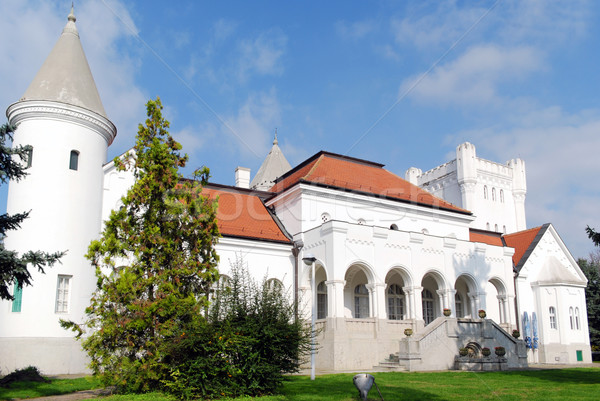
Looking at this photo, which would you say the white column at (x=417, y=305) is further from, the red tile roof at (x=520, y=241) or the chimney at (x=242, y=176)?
the chimney at (x=242, y=176)

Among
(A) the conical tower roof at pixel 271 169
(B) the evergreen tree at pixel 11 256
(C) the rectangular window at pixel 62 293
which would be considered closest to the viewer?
(B) the evergreen tree at pixel 11 256

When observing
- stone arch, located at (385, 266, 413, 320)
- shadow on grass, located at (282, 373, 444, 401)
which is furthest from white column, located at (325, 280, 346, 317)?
shadow on grass, located at (282, 373, 444, 401)

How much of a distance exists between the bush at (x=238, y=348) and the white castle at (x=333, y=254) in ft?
19.3

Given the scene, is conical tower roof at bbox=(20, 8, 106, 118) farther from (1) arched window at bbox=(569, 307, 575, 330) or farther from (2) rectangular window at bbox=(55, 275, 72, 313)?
(1) arched window at bbox=(569, 307, 575, 330)

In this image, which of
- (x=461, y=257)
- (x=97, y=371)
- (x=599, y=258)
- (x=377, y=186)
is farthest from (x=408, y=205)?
(x=599, y=258)

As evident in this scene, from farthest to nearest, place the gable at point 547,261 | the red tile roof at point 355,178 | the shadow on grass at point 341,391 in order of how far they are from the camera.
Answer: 1. the gable at point 547,261
2. the red tile roof at point 355,178
3. the shadow on grass at point 341,391

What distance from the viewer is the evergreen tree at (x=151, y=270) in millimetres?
12602

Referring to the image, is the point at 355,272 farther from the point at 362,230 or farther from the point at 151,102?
the point at 151,102

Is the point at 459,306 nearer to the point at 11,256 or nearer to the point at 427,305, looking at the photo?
the point at 427,305

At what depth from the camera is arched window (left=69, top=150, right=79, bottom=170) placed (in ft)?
72.1

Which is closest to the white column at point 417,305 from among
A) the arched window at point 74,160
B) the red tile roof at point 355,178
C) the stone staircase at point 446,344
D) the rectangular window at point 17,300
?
the stone staircase at point 446,344

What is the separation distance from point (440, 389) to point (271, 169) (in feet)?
121

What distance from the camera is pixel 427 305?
31719mm

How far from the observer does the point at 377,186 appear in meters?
31.3
